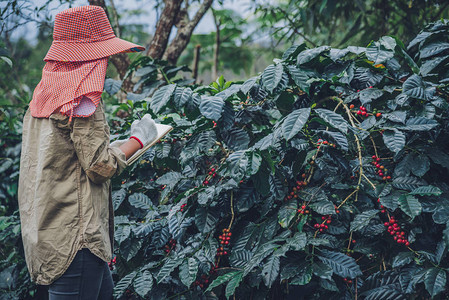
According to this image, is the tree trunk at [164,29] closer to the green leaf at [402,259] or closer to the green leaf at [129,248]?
the green leaf at [129,248]

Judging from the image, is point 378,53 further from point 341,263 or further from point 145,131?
point 145,131

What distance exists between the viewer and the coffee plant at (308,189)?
1.65 meters

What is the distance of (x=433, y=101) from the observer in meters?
1.81

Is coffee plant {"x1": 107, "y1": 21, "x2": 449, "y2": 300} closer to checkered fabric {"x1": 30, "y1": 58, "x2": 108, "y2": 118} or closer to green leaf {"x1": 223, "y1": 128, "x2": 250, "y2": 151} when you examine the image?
green leaf {"x1": 223, "y1": 128, "x2": 250, "y2": 151}

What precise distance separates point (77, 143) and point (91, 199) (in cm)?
22

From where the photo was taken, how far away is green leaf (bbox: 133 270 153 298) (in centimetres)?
178

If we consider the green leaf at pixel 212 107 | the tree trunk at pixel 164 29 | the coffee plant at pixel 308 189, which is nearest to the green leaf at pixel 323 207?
the coffee plant at pixel 308 189

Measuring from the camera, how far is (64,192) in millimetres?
1523

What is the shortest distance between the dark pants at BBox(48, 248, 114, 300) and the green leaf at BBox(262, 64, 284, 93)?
97 centimetres

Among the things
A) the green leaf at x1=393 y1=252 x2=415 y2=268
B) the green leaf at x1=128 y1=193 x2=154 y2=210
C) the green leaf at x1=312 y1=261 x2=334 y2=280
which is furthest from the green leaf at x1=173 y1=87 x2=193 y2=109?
the green leaf at x1=393 y1=252 x2=415 y2=268

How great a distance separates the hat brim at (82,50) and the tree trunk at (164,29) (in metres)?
2.34

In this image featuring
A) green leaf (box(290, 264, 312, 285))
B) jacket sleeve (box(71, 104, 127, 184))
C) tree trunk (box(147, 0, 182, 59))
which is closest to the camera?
jacket sleeve (box(71, 104, 127, 184))

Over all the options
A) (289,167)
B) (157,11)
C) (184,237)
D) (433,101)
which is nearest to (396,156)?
(433,101)

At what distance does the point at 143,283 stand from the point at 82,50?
0.99 m
